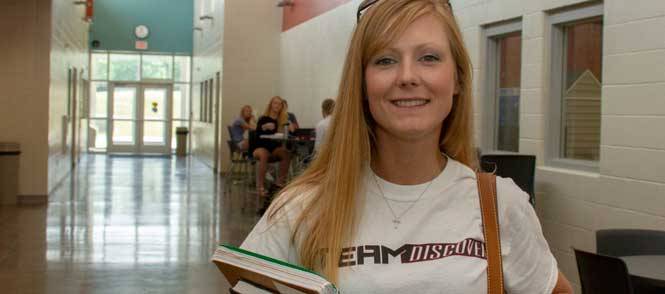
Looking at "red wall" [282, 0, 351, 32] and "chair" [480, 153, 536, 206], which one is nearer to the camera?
"chair" [480, 153, 536, 206]

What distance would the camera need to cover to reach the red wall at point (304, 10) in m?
13.8

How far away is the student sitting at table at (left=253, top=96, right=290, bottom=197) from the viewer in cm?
1249

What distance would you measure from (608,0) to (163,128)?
847 inches

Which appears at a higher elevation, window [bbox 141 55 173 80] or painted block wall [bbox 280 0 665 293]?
window [bbox 141 55 173 80]

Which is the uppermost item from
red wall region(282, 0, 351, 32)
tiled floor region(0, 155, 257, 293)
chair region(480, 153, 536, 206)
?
red wall region(282, 0, 351, 32)

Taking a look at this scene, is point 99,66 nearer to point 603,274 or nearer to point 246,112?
point 246,112

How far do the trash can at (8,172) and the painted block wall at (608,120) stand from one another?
22.6ft

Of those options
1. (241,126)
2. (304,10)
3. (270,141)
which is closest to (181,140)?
(241,126)

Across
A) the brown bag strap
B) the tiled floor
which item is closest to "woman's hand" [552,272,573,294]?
the brown bag strap

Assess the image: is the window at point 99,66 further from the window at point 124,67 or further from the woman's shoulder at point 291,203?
the woman's shoulder at point 291,203

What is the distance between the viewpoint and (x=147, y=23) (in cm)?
2494

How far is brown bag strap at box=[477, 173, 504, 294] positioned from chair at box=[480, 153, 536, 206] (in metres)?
5.15

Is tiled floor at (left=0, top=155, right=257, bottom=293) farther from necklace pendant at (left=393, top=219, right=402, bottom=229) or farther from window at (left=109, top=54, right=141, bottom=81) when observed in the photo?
window at (left=109, top=54, right=141, bottom=81)

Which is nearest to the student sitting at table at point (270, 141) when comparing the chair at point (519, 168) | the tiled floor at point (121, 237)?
the tiled floor at point (121, 237)
